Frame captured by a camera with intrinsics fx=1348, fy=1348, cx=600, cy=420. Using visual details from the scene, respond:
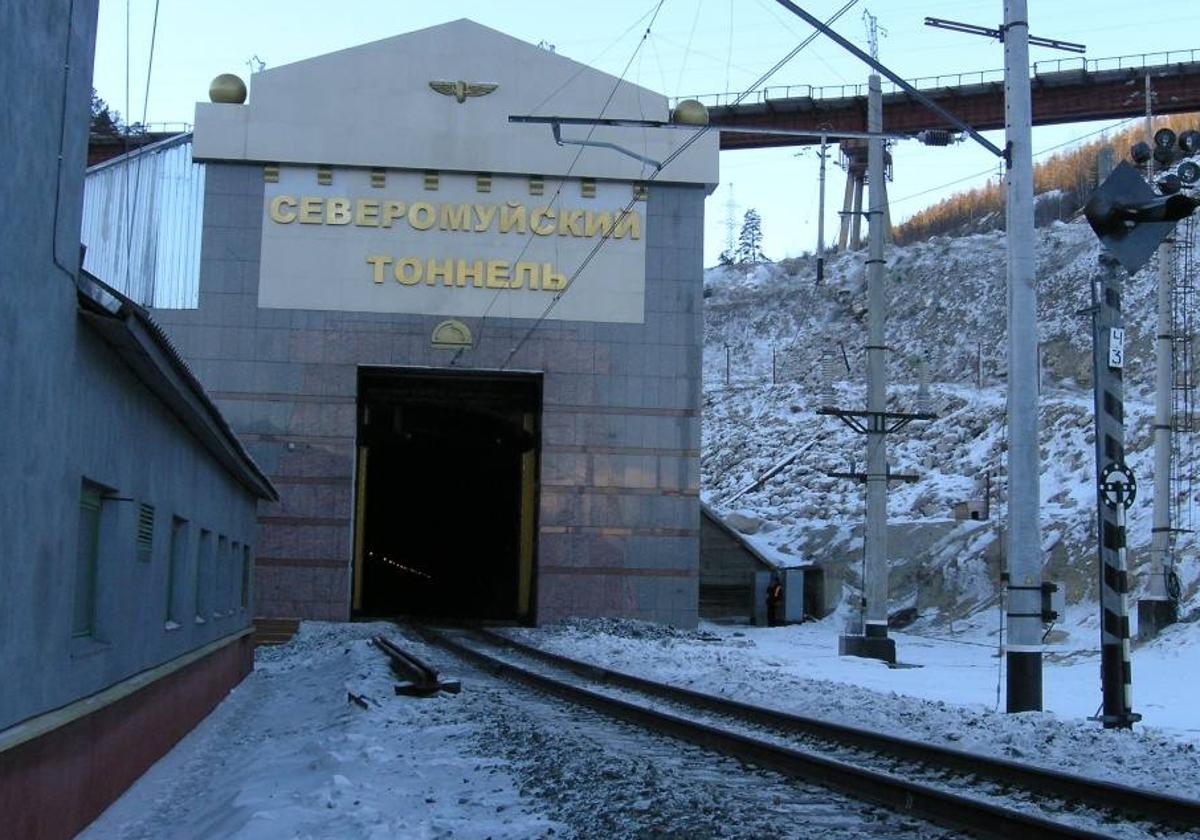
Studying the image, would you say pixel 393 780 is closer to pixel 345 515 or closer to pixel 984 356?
pixel 345 515

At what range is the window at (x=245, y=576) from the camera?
23828mm

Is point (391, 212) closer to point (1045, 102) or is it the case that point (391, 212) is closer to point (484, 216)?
point (484, 216)

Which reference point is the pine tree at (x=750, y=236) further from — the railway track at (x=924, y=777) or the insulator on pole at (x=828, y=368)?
the railway track at (x=924, y=777)

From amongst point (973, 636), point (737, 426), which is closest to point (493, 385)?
point (973, 636)

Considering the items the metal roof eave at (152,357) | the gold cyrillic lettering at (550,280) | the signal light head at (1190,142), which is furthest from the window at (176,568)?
the gold cyrillic lettering at (550,280)

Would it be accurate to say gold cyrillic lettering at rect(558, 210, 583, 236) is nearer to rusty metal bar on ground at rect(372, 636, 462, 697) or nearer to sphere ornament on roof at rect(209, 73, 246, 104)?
sphere ornament on roof at rect(209, 73, 246, 104)

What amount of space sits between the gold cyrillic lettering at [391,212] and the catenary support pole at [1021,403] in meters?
21.9

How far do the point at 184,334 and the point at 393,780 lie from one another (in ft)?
86.7

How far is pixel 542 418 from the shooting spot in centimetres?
3509

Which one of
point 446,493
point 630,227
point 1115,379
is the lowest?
point 446,493

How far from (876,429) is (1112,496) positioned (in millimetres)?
13808

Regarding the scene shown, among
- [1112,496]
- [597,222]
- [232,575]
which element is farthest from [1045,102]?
[1112,496]

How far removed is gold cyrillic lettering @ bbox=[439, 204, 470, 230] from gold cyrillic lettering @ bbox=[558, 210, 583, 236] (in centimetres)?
242

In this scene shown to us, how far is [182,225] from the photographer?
35.1m
